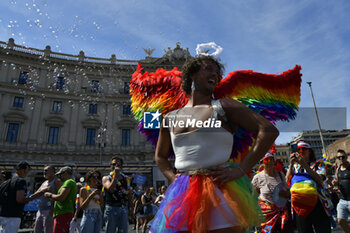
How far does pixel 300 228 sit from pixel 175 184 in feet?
9.52

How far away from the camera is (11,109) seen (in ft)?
83.6

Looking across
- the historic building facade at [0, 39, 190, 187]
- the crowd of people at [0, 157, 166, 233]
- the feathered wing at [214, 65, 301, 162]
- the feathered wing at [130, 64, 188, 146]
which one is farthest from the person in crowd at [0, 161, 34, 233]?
the historic building facade at [0, 39, 190, 187]

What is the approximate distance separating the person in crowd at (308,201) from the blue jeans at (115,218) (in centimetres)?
291

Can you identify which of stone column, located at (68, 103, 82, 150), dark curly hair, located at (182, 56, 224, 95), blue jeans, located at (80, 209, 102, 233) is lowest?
blue jeans, located at (80, 209, 102, 233)

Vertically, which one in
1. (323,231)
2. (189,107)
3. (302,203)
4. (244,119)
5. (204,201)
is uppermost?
(189,107)

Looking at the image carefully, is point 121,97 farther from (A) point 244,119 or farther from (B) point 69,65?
(A) point 244,119

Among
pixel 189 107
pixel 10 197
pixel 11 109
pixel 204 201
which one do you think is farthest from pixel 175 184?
pixel 11 109

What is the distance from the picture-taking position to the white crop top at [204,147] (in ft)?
4.82

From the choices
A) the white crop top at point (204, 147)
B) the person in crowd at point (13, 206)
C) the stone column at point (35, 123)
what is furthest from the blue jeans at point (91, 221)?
the stone column at point (35, 123)

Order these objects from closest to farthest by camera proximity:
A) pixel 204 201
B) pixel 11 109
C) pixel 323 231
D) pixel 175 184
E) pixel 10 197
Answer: pixel 204 201
pixel 175 184
pixel 323 231
pixel 10 197
pixel 11 109

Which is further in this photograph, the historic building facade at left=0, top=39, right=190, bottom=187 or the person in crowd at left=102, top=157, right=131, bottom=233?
the historic building facade at left=0, top=39, right=190, bottom=187

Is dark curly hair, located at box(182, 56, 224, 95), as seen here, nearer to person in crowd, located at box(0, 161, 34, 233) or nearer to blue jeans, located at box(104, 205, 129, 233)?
blue jeans, located at box(104, 205, 129, 233)

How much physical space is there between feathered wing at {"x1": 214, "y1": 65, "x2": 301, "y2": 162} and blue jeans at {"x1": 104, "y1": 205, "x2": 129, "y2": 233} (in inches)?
118

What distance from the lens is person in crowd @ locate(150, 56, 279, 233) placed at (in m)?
1.31
